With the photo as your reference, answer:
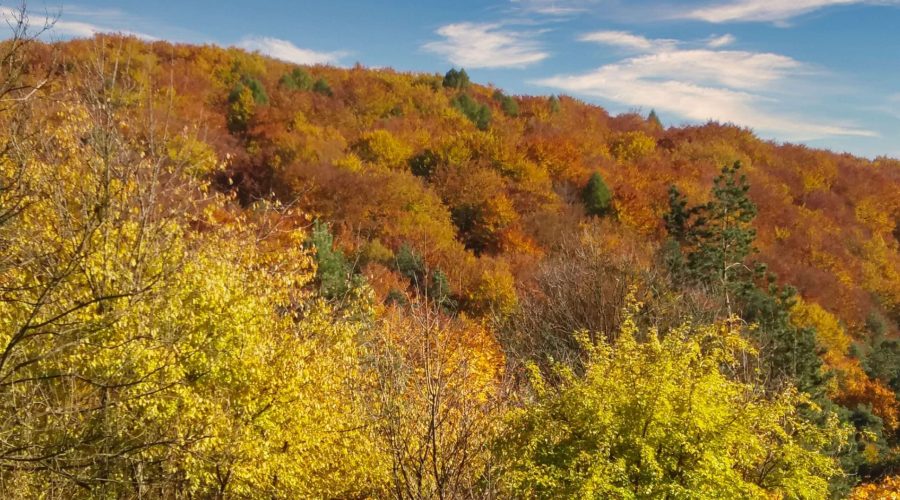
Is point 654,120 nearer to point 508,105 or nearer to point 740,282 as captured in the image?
point 508,105

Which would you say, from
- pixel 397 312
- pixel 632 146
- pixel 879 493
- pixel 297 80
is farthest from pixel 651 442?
pixel 297 80

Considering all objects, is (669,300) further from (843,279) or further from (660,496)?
(843,279)

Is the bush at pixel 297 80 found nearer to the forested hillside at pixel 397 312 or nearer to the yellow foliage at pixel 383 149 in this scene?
the forested hillside at pixel 397 312

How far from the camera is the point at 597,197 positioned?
5381 cm

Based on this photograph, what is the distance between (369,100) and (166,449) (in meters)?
68.8

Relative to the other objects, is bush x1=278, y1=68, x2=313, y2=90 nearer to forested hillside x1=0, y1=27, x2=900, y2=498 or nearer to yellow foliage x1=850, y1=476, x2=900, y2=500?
forested hillside x1=0, y1=27, x2=900, y2=498

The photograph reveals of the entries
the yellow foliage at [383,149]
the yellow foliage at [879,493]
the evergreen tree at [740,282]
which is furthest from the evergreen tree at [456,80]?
the yellow foliage at [879,493]

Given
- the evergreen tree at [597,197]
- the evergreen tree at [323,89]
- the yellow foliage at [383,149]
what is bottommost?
the evergreen tree at [597,197]

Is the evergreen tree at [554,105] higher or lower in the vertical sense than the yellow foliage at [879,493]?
higher

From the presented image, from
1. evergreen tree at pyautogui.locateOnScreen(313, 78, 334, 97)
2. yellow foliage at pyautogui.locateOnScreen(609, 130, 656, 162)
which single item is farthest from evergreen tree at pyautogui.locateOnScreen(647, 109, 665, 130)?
evergreen tree at pyautogui.locateOnScreen(313, 78, 334, 97)

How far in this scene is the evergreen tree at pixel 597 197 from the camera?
5388 cm

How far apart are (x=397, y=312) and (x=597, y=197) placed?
118ft

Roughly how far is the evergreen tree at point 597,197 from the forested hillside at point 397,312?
0.19 meters

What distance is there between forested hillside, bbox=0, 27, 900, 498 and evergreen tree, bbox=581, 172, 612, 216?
19 centimetres
